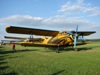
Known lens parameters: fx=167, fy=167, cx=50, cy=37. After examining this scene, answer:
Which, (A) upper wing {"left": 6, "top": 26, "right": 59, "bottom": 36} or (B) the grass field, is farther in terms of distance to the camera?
(A) upper wing {"left": 6, "top": 26, "right": 59, "bottom": 36}

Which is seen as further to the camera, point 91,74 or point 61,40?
point 61,40

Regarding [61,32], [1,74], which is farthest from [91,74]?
[61,32]

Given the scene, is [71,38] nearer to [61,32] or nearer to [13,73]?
[61,32]

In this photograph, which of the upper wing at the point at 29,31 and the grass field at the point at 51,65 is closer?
the grass field at the point at 51,65

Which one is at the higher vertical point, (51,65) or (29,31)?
(29,31)

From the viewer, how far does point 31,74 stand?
8.15m

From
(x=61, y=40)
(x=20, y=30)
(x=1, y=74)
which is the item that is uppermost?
(x=20, y=30)

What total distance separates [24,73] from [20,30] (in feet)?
50.5

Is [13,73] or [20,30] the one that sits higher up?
[20,30]

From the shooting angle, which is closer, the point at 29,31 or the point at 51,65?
the point at 51,65

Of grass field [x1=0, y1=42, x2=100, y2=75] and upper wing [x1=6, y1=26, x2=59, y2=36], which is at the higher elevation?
upper wing [x1=6, y1=26, x2=59, y2=36]

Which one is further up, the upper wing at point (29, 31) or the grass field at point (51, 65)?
the upper wing at point (29, 31)

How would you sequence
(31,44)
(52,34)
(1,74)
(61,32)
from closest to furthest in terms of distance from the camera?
(1,74) < (31,44) < (61,32) < (52,34)

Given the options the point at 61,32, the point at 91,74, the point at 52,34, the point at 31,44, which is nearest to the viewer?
the point at 91,74
